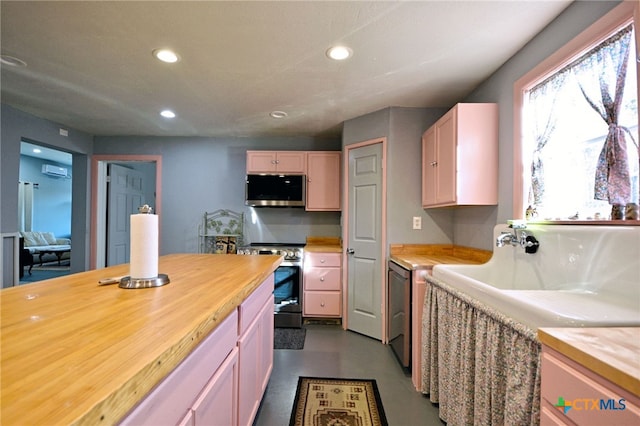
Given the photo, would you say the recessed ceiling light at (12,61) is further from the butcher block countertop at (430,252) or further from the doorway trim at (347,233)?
the butcher block countertop at (430,252)

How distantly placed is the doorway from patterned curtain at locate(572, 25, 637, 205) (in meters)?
8.12

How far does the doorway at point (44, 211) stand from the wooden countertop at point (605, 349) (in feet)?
26.0

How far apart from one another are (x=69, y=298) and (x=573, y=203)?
2272 millimetres

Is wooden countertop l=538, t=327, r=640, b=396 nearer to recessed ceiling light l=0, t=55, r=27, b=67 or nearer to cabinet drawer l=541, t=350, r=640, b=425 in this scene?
cabinet drawer l=541, t=350, r=640, b=425

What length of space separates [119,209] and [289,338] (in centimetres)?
339

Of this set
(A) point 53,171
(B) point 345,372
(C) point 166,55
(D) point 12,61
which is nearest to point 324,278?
(B) point 345,372

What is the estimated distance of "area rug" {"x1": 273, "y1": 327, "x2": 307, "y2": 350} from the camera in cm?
272

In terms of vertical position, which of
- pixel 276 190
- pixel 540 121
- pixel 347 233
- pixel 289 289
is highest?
pixel 540 121

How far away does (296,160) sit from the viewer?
3668 millimetres

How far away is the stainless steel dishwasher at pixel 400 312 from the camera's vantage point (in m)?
2.12

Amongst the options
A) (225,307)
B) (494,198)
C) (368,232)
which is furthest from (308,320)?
(225,307)

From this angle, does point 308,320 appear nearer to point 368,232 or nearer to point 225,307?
point 368,232

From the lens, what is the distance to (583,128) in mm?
1430

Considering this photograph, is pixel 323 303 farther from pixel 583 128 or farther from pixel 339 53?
pixel 583 128
